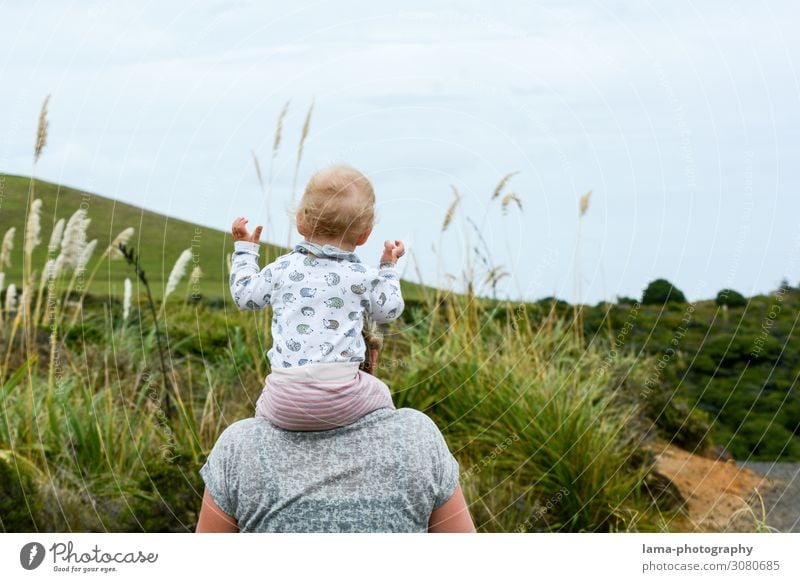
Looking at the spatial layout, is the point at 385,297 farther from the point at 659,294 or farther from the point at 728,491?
the point at 659,294

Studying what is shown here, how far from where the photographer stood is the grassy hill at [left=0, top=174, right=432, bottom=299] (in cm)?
726

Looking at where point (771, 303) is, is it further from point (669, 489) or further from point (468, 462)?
point (468, 462)

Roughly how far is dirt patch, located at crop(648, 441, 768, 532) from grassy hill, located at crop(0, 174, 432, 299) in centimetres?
226

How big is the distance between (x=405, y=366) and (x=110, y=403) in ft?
6.04

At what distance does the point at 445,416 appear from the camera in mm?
5934

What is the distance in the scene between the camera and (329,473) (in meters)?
2.82

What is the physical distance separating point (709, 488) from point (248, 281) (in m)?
4.29

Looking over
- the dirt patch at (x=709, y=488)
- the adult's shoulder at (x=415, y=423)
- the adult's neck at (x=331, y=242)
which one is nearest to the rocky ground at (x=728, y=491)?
the dirt patch at (x=709, y=488)

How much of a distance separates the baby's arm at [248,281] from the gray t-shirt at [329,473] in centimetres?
39

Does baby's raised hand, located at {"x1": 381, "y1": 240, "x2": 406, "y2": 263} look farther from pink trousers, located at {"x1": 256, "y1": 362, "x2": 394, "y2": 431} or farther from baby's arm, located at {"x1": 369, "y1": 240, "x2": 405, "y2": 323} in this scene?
pink trousers, located at {"x1": 256, "y1": 362, "x2": 394, "y2": 431}

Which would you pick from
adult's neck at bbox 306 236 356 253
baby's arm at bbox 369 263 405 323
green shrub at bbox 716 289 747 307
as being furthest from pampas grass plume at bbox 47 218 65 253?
green shrub at bbox 716 289 747 307

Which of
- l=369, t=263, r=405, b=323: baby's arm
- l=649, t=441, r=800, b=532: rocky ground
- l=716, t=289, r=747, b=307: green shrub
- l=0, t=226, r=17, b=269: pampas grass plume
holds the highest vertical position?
l=716, t=289, r=747, b=307: green shrub

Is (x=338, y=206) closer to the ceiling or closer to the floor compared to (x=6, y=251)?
closer to the ceiling

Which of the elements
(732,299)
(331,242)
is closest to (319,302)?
(331,242)
